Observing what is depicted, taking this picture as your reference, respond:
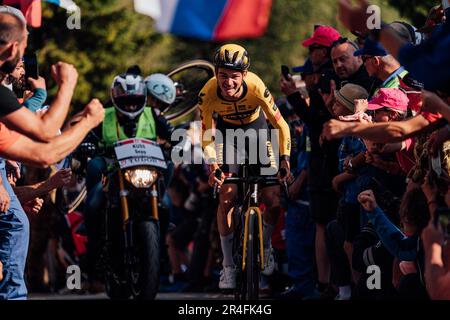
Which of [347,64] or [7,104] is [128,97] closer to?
[347,64]

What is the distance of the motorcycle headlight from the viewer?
12.2 meters

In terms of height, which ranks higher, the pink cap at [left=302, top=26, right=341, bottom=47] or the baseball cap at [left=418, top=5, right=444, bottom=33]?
the pink cap at [left=302, top=26, right=341, bottom=47]

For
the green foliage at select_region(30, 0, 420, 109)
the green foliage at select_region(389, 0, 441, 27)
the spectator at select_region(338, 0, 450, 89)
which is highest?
the green foliage at select_region(30, 0, 420, 109)

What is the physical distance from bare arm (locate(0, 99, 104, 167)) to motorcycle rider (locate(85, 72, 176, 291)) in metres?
4.51

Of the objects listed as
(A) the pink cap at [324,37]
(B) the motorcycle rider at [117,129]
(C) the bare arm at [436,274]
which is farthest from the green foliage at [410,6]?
(C) the bare arm at [436,274]

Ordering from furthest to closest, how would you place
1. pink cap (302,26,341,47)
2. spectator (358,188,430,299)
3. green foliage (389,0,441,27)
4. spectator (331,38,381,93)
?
green foliage (389,0,441,27) < pink cap (302,26,341,47) < spectator (331,38,381,93) < spectator (358,188,430,299)

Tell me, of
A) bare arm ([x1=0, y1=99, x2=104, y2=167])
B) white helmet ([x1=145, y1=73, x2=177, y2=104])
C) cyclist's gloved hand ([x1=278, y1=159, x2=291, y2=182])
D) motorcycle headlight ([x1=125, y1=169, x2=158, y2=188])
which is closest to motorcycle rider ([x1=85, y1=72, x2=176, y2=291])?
motorcycle headlight ([x1=125, y1=169, x2=158, y2=188])

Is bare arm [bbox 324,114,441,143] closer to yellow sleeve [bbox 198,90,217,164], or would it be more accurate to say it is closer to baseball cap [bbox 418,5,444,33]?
baseball cap [bbox 418,5,444,33]

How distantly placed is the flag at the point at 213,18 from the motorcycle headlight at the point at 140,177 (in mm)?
2066

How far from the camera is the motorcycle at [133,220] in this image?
11.9 metres

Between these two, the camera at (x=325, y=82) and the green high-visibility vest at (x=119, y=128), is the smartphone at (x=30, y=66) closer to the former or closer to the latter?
the green high-visibility vest at (x=119, y=128)

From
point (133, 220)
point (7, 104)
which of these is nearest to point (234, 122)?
point (133, 220)

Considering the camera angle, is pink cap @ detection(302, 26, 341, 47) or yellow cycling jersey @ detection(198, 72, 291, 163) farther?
pink cap @ detection(302, 26, 341, 47)
